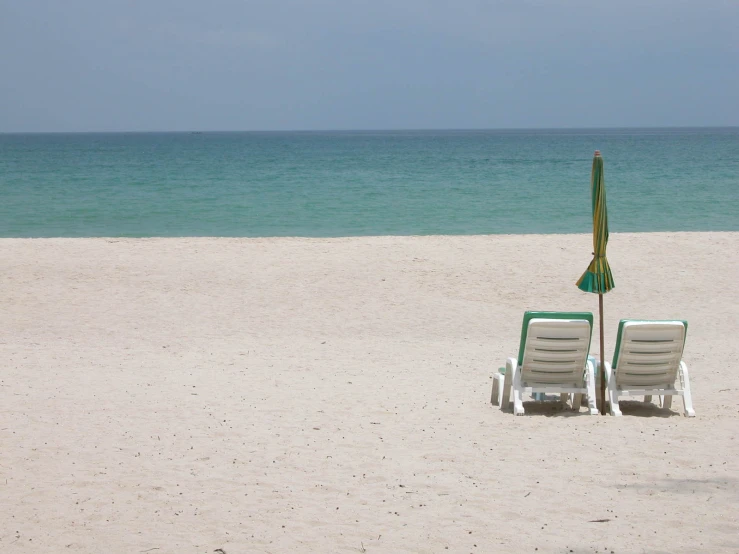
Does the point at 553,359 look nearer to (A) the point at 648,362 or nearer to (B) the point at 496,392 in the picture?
(B) the point at 496,392

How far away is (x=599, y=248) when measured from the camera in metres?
7.01

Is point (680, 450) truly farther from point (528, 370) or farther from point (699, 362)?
point (699, 362)

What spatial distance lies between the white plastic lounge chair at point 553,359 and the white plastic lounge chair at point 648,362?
9.3 inches

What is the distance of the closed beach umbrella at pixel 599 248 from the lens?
6.79 metres

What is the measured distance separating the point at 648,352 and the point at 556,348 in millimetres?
782

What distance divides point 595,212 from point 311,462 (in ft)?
10.3

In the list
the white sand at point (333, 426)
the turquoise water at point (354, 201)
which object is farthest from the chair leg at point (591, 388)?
the turquoise water at point (354, 201)

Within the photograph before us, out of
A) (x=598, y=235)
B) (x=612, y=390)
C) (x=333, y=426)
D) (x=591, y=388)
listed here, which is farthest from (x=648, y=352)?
(x=333, y=426)

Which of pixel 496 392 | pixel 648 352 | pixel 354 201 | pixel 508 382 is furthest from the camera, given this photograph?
pixel 354 201

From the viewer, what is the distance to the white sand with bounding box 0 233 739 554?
15.6ft

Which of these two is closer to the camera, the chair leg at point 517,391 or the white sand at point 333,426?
the white sand at point 333,426

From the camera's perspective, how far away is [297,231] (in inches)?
997

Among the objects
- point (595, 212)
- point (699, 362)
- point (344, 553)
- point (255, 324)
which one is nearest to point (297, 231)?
point (255, 324)

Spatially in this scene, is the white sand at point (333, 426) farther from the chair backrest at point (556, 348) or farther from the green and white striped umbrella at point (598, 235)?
the green and white striped umbrella at point (598, 235)
